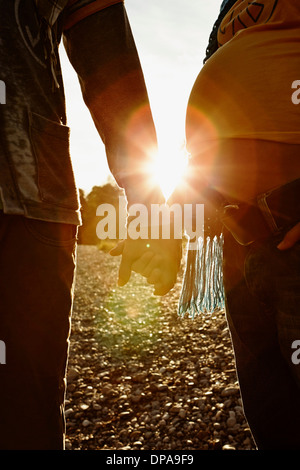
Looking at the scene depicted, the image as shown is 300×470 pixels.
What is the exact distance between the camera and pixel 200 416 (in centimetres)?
358

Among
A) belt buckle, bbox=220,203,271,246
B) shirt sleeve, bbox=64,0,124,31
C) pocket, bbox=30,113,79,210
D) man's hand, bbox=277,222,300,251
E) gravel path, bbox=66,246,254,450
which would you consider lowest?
gravel path, bbox=66,246,254,450

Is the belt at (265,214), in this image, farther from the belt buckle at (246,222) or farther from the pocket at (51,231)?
the pocket at (51,231)

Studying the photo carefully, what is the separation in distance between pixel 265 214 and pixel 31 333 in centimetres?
84

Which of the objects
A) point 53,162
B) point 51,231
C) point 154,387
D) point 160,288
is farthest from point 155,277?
point 154,387

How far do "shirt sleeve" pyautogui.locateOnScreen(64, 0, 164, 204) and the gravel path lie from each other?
2.62 meters

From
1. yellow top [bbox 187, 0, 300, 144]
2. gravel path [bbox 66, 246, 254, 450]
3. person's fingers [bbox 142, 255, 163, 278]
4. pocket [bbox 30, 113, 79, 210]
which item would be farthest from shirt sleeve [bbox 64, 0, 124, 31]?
gravel path [bbox 66, 246, 254, 450]

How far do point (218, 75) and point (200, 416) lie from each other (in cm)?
309

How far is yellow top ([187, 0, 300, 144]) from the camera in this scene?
1390 mm

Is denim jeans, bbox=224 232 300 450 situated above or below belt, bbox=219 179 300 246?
below

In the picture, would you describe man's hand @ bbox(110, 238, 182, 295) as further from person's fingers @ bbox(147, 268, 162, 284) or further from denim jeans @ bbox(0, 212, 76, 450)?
denim jeans @ bbox(0, 212, 76, 450)

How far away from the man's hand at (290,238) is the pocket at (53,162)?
2.24 ft

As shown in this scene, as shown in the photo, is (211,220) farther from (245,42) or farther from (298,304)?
(245,42)

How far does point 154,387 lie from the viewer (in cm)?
425

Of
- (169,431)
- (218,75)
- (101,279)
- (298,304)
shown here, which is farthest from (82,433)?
(101,279)
